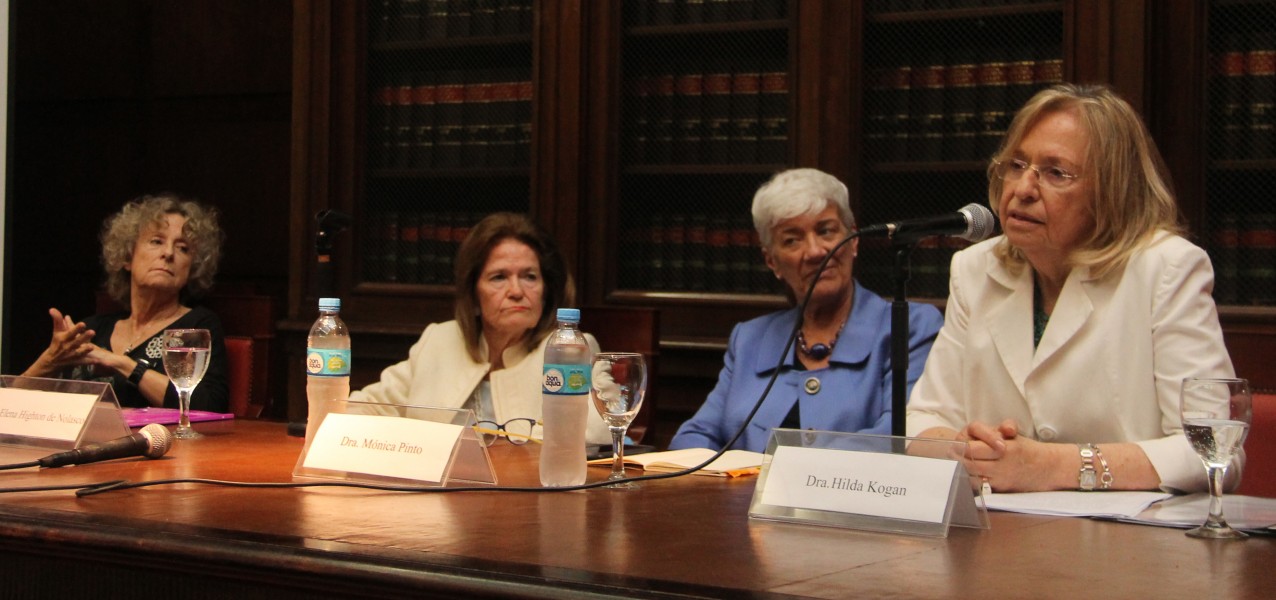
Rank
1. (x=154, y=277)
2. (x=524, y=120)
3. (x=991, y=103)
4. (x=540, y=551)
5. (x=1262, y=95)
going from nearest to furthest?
(x=540, y=551)
(x=1262, y=95)
(x=991, y=103)
(x=154, y=277)
(x=524, y=120)

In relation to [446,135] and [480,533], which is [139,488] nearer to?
[480,533]

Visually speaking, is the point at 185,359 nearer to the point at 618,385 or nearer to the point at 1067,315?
the point at 618,385

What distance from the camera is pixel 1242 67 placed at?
3113 mm

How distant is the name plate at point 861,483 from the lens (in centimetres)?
138

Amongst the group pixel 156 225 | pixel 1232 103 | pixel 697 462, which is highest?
pixel 1232 103

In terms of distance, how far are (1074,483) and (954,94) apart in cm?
185

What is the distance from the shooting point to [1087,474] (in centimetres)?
177

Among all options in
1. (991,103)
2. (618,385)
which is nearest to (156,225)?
(991,103)

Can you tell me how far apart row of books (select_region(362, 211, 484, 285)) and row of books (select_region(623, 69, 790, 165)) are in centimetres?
59

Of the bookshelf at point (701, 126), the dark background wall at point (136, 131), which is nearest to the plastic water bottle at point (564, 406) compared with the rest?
the bookshelf at point (701, 126)

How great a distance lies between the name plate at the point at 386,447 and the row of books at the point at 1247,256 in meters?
2.18

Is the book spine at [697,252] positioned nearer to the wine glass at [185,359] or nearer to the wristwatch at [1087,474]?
the wine glass at [185,359]

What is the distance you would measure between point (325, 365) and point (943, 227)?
0.90 m

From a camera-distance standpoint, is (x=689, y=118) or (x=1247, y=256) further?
(x=689, y=118)
